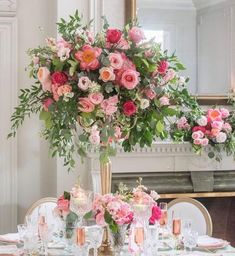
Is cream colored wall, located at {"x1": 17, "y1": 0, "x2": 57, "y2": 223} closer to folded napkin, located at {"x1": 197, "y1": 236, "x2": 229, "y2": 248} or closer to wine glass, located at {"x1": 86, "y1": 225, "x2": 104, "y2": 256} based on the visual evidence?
folded napkin, located at {"x1": 197, "y1": 236, "x2": 229, "y2": 248}

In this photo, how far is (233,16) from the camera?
4.65 metres

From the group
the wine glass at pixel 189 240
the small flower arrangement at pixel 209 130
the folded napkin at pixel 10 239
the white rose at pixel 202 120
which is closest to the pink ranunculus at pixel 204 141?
the small flower arrangement at pixel 209 130

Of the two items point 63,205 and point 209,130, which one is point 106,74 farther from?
point 209,130

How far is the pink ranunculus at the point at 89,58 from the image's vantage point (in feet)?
8.07

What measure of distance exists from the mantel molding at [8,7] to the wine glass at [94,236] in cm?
236

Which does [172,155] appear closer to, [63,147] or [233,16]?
[233,16]

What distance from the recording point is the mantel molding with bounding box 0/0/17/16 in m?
4.37

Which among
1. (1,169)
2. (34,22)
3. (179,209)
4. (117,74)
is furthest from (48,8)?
(117,74)

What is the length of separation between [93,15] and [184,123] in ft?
3.33

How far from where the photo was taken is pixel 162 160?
4.37 m

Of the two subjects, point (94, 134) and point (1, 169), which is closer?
point (94, 134)

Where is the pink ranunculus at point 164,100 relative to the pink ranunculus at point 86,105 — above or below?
A: above

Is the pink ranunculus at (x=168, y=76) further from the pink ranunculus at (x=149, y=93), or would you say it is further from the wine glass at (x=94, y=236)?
the wine glass at (x=94, y=236)

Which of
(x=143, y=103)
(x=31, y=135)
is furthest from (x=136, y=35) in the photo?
(x=31, y=135)
